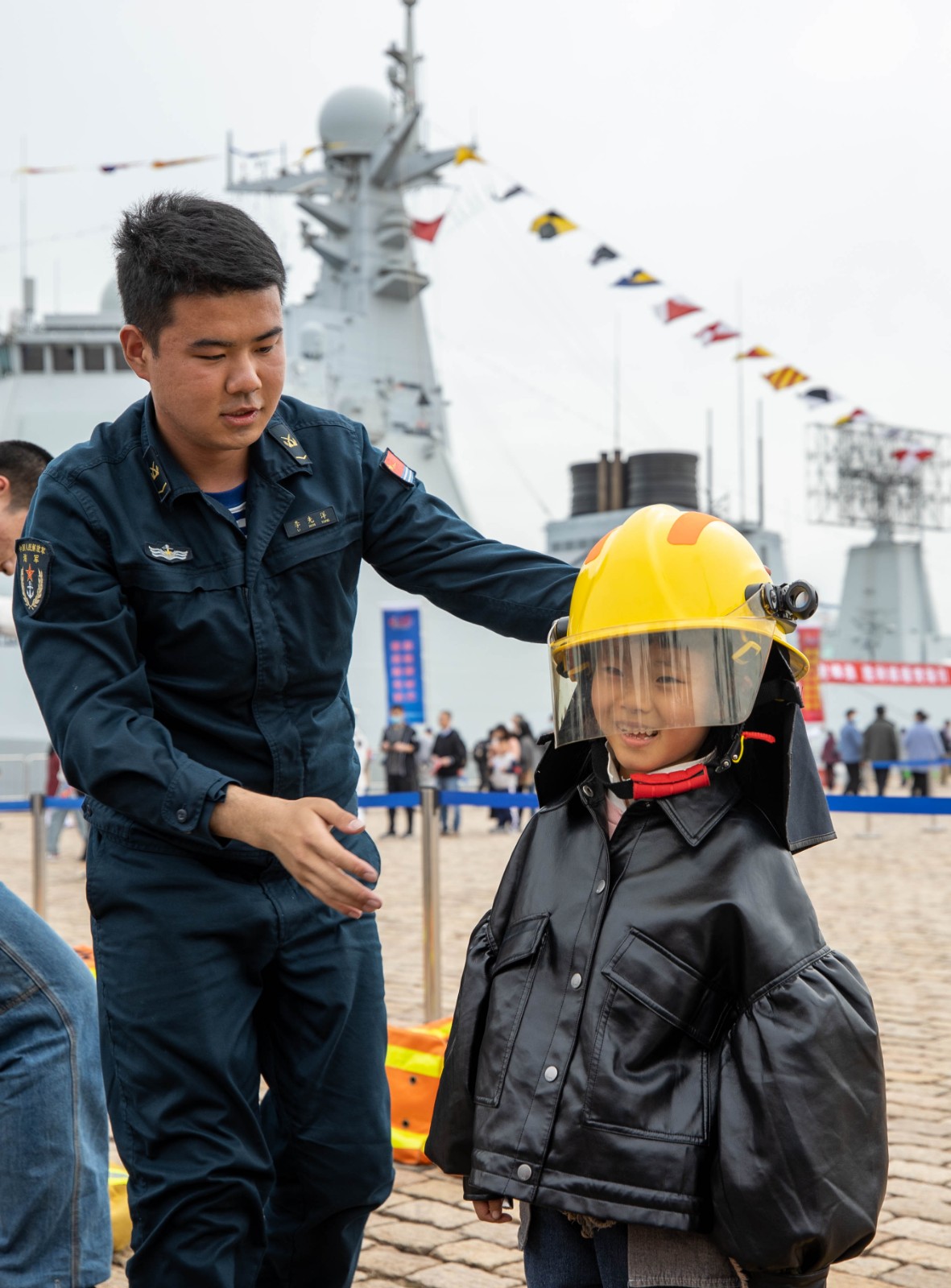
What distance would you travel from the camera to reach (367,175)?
31.7 m

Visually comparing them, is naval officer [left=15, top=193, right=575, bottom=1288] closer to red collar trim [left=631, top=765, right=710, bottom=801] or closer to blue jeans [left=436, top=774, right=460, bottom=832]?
red collar trim [left=631, top=765, right=710, bottom=801]

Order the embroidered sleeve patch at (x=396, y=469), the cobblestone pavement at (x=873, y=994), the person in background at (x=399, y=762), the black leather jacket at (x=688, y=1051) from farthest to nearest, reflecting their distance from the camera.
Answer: the person in background at (x=399, y=762), the cobblestone pavement at (x=873, y=994), the embroidered sleeve patch at (x=396, y=469), the black leather jacket at (x=688, y=1051)

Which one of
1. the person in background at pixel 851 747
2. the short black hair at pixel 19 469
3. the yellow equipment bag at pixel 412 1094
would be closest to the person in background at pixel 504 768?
the person in background at pixel 851 747

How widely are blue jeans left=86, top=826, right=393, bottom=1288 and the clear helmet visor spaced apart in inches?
22.6

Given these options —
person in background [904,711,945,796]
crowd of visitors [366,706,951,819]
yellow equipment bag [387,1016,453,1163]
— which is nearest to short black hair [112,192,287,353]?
yellow equipment bag [387,1016,453,1163]

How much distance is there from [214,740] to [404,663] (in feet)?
69.3

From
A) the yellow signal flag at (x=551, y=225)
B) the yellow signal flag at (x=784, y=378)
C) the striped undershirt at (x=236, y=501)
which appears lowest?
the striped undershirt at (x=236, y=501)

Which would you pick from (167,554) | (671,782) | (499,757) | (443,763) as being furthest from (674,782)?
(499,757)

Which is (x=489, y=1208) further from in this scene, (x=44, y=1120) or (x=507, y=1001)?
(x=44, y=1120)

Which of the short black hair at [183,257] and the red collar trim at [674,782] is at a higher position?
the short black hair at [183,257]

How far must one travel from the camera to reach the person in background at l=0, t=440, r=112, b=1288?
2.61m

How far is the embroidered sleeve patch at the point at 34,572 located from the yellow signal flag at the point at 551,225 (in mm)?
15778

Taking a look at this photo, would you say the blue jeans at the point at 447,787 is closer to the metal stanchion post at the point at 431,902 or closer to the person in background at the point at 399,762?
the person in background at the point at 399,762

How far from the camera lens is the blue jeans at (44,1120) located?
8.55 ft
